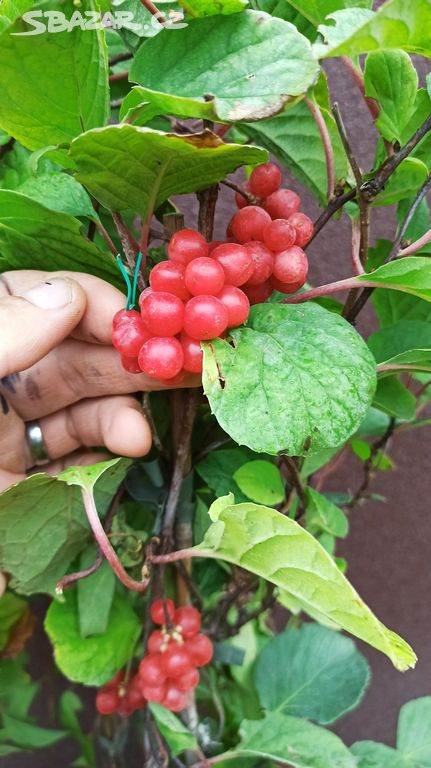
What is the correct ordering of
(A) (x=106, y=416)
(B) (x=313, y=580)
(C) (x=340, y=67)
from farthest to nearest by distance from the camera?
(C) (x=340, y=67), (A) (x=106, y=416), (B) (x=313, y=580)

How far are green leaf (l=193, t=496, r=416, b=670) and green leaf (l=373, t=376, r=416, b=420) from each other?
0.13 m

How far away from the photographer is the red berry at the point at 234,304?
220mm

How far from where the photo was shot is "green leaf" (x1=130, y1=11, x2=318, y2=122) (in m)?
0.19

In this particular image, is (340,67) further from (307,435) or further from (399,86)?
(307,435)

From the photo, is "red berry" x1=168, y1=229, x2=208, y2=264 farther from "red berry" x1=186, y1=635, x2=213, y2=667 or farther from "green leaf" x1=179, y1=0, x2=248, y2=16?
"red berry" x1=186, y1=635, x2=213, y2=667

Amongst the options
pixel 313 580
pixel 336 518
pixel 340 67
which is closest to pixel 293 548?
pixel 313 580

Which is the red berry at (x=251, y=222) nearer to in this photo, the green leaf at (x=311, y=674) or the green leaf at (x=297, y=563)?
the green leaf at (x=297, y=563)

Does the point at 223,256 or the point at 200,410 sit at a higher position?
the point at 223,256

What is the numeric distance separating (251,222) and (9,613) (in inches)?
15.1

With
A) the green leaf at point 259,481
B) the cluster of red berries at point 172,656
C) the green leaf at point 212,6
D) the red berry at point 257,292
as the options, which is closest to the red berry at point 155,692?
the cluster of red berries at point 172,656

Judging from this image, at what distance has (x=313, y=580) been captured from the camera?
21 centimetres

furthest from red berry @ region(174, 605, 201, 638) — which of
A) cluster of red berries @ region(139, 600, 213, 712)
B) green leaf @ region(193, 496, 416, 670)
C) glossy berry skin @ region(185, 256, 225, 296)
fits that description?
glossy berry skin @ region(185, 256, 225, 296)

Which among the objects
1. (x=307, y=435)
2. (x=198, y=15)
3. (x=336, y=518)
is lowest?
(x=336, y=518)

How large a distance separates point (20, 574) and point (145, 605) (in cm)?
11
